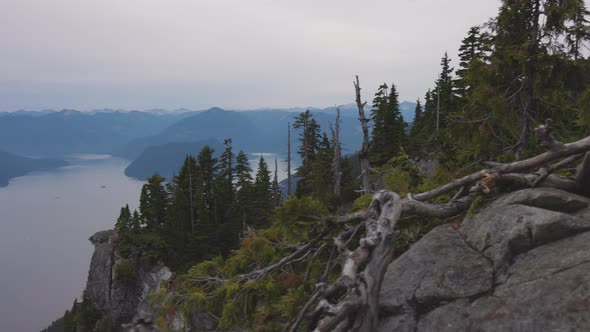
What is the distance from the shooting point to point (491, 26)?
31.8 feet

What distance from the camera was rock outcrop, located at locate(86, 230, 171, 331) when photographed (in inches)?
1709

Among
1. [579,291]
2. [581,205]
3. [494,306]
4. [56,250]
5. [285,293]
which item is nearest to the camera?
[579,291]

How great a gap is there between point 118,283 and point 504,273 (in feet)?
162

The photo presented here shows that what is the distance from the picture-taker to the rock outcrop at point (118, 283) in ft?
142

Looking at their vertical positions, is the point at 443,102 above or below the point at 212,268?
above

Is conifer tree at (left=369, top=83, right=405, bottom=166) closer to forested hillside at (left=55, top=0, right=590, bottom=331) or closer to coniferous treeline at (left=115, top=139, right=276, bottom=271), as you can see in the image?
coniferous treeline at (left=115, top=139, right=276, bottom=271)

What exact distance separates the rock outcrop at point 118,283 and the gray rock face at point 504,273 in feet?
143

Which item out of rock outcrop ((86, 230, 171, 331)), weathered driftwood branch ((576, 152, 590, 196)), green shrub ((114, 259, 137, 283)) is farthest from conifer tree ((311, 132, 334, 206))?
weathered driftwood branch ((576, 152, 590, 196))

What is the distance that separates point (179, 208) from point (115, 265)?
10.5 m

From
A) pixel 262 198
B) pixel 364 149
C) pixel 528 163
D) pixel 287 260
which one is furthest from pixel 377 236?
pixel 262 198

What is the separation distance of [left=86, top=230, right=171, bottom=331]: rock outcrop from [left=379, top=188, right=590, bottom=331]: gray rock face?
43.7 metres

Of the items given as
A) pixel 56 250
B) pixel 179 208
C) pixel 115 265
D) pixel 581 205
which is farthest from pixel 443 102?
pixel 56 250

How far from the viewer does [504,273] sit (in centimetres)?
373

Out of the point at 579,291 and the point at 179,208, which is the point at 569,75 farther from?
the point at 179,208
